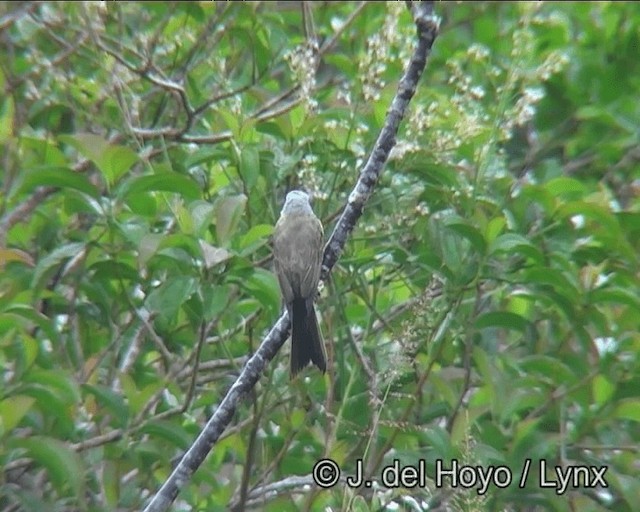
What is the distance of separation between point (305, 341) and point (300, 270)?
287 mm

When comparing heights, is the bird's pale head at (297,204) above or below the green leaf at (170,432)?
above

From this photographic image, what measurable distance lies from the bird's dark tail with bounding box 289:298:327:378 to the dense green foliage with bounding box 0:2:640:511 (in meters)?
0.08

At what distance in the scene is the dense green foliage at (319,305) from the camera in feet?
13.7

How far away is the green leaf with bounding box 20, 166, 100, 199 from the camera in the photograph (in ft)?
13.6

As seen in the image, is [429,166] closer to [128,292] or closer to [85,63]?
[128,292]

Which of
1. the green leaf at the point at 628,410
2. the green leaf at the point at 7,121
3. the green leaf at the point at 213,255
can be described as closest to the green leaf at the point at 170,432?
the green leaf at the point at 213,255

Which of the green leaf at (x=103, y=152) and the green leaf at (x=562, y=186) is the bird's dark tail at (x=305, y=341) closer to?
the green leaf at (x=103, y=152)

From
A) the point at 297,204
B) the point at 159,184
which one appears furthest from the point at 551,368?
the point at 159,184

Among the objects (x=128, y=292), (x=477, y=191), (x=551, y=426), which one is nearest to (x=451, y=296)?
(x=477, y=191)

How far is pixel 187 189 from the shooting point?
13.8 feet

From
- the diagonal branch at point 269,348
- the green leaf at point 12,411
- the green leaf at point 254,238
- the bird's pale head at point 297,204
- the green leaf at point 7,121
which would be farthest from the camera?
the green leaf at point 7,121

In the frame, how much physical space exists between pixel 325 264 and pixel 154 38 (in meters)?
1.97

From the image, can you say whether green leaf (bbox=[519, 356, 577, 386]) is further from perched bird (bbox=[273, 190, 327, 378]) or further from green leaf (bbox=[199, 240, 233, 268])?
green leaf (bbox=[199, 240, 233, 268])

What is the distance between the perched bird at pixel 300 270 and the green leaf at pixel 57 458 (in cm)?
73
